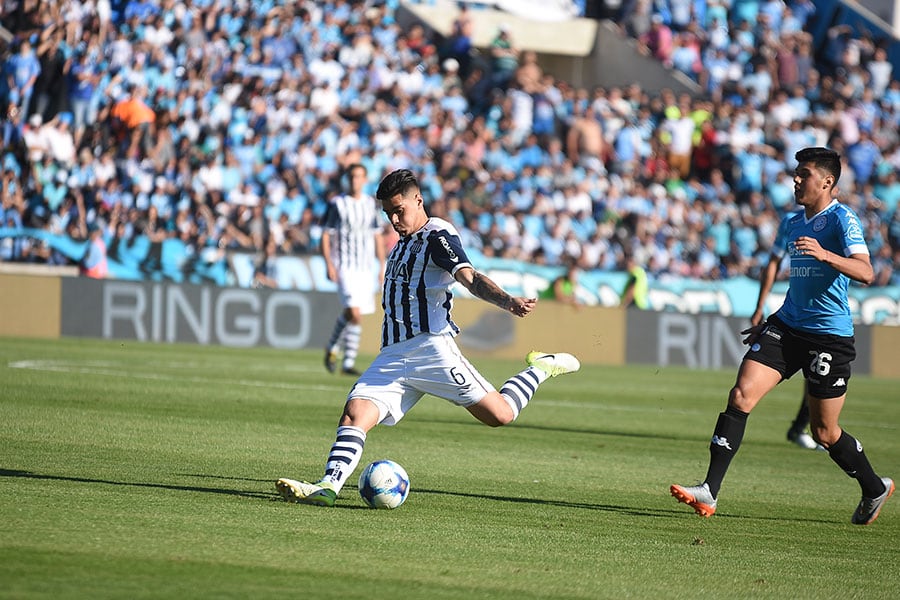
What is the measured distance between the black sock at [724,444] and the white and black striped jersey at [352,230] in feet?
29.5

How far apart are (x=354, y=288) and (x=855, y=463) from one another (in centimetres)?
938

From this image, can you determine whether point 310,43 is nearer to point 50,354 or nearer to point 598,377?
point 598,377

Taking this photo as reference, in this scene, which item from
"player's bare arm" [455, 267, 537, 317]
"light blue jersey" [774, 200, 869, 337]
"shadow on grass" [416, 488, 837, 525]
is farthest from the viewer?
"shadow on grass" [416, 488, 837, 525]

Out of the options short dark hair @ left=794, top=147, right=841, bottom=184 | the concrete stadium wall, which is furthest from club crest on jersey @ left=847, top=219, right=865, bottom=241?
the concrete stadium wall

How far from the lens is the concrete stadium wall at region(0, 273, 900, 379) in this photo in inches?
886

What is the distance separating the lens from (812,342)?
8.75 metres

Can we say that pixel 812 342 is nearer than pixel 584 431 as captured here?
Yes

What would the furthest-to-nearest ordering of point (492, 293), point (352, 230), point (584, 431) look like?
point (352, 230)
point (584, 431)
point (492, 293)

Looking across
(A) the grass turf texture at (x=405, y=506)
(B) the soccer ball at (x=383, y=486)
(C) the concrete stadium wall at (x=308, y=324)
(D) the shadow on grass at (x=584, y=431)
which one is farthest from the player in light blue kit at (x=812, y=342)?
(C) the concrete stadium wall at (x=308, y=324)

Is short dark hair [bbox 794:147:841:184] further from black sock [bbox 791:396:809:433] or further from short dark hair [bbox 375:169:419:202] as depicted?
black sock [bbox 791:396:809:433]

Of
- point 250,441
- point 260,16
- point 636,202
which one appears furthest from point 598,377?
point 250,441

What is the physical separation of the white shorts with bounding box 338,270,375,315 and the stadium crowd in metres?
6.53

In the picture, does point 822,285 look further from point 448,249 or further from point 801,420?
point 801,420

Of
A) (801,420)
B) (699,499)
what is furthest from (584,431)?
(699,499)
